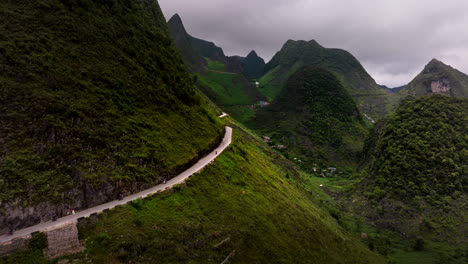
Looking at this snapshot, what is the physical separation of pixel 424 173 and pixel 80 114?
72839 millimetres

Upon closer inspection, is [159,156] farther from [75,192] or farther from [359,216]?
[359,216]

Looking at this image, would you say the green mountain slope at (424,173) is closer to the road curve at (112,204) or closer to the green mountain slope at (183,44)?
the road curve at (112,204)

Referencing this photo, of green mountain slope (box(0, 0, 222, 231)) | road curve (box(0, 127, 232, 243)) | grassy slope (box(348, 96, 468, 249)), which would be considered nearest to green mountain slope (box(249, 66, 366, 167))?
grassy slope (box(348, 96, 468, 249))

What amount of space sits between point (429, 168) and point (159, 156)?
6557 centimetres

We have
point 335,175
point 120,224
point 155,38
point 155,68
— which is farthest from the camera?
point 335,175

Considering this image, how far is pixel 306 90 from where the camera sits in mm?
143875

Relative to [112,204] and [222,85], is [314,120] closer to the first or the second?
[222,85]

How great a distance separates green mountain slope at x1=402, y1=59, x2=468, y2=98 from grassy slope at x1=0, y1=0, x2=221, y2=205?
181747 mm

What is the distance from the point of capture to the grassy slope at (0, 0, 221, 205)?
24.8 metres

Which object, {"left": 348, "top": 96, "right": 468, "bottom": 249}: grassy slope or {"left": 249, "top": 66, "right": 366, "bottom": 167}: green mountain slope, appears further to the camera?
{"left": 249, "top": 66, "right": 366, "bottom": 167}: green mountain slope

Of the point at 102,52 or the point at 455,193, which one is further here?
the point at 455,193

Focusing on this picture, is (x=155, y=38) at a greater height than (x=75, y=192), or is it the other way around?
(x=155, y=38)

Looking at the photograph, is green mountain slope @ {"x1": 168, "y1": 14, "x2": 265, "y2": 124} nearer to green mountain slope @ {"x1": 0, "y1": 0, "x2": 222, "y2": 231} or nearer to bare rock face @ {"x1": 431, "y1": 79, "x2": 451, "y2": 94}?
green mountain slope @ {"x1": 0, "y1": 0, "x2": 222, "y2": 231}

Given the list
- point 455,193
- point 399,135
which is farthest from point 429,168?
point 399,135
